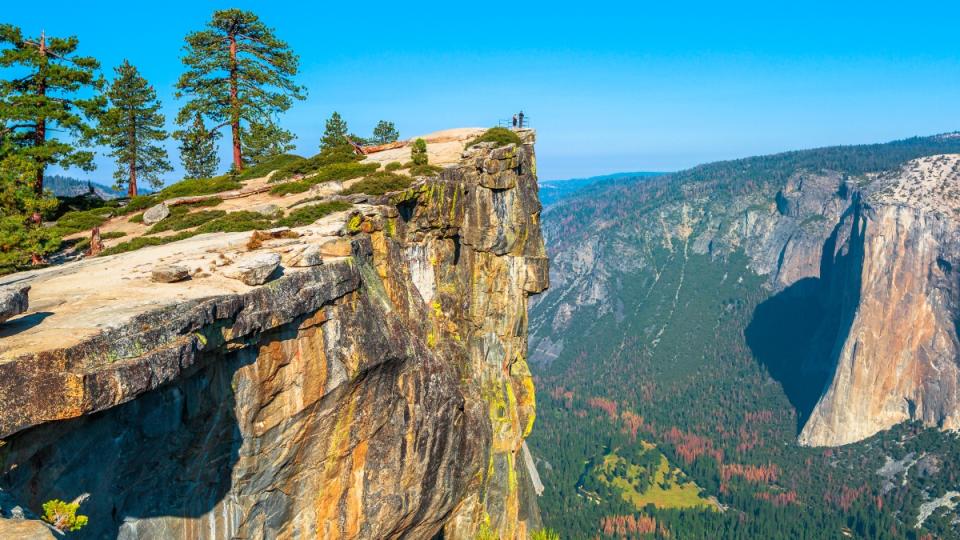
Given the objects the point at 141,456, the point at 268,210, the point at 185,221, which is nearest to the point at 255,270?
the point at 141,456

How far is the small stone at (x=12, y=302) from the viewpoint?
56.8ft

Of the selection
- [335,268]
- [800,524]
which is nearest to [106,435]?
[335,268]

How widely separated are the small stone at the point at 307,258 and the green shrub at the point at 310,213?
843 cm

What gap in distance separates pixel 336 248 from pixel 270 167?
3135 cm

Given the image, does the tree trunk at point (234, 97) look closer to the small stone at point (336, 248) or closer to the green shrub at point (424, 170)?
the green shrub at point (424, 170)

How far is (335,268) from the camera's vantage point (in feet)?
91.5

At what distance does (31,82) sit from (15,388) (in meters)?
36.0

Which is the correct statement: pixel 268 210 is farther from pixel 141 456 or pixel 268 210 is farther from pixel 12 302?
pixel 12 302

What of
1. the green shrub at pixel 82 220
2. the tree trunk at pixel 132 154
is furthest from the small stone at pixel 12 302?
the tree trunk at pixel 132 154

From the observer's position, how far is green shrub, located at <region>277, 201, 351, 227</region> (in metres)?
36.1

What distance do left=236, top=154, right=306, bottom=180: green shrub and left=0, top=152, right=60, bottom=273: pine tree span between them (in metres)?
21.4

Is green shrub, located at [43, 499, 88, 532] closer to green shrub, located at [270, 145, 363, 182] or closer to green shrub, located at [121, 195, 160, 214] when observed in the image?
green shrub, located at [121, 195, 160, 214]

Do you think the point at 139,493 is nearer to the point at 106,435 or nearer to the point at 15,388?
the point at 106,435

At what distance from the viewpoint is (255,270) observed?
24.5 metres
